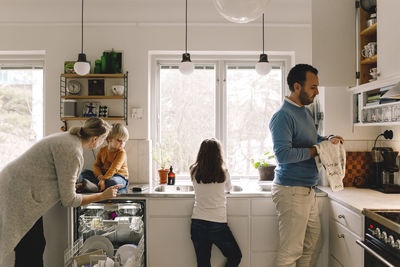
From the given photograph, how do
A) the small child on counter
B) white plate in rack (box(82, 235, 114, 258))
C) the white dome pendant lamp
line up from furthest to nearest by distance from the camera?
the small child on counter < white plate in rack (box(82, 235, 114, 258)) < the white dome pendant lamp

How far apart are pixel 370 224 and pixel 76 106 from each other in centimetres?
258

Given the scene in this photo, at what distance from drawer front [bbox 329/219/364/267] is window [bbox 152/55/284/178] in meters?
1.06

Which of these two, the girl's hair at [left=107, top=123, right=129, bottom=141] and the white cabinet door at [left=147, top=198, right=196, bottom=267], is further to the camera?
the girl's hair at [left=107, top=123, right=129, bottom=141]

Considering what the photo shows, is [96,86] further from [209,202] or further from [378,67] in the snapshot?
[378,67]

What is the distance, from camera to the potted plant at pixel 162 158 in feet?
9.16

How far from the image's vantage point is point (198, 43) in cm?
285

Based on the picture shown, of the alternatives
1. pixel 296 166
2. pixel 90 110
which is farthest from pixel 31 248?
pixel 296 166

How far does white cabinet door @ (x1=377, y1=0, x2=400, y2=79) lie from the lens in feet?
5.80

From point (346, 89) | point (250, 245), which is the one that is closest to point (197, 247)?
point (250, 245)

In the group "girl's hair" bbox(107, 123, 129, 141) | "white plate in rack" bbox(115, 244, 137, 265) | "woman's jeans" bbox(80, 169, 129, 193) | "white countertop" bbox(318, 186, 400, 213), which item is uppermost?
"girl's hair" bbox(107, 123, 129, 141)

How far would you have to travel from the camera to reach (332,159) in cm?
186

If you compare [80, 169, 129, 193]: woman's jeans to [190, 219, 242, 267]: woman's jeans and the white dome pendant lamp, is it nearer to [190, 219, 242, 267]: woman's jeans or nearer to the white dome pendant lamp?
[190, 219, 242, 267]: woman's jeans

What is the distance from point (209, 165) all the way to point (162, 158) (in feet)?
3.22

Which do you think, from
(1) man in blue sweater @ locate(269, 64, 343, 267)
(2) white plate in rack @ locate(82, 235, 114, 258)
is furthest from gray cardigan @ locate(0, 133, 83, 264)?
(1) man in blue sweater @ locate(269, 64, 343, 267)
